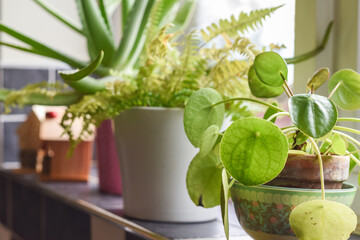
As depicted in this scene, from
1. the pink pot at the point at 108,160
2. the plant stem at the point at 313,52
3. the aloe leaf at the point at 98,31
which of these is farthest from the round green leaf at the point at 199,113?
the pink pot at the point at 108,160

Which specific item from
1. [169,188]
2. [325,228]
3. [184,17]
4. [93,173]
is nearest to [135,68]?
[184,17]

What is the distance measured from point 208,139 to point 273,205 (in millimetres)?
96

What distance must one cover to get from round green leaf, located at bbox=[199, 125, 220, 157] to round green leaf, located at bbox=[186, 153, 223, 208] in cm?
2

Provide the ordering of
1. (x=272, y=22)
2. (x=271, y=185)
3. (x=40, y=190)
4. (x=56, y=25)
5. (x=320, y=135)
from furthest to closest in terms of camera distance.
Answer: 1. (x=56, y=25)
2. (x=40, y=190)
3. (x=272, y=22)
4. (x=271, y=185)
5. (x=320, y=135)

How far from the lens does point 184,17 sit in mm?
1002

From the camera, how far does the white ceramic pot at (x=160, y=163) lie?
A: 746mm

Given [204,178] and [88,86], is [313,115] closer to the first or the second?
[204,178]

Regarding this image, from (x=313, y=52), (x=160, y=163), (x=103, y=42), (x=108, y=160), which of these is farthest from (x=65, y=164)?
(x=313, y=52)

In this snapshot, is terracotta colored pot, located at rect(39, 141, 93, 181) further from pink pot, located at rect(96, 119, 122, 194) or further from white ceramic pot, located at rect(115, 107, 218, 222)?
white ceramic pot, located at rect(115, 107, 218, 222)

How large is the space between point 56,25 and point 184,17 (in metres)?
1.23

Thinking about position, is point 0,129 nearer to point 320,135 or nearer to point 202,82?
point 202,82

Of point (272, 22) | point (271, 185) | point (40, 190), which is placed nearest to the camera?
point (271, 185)

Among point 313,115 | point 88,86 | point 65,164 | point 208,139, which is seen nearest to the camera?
point 313,115

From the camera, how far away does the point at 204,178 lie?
0.56 metres
